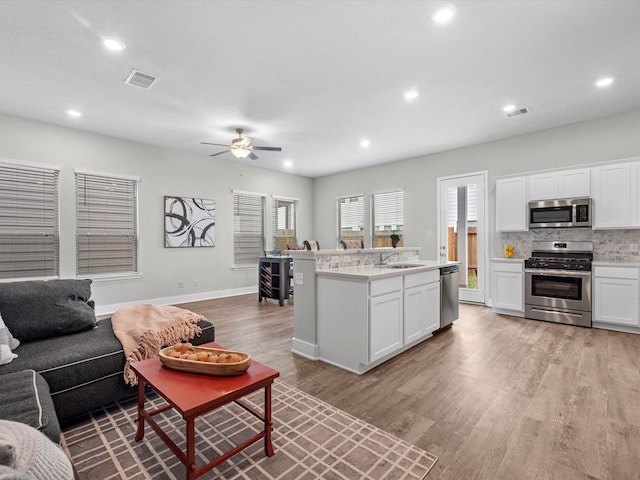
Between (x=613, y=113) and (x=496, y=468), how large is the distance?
509 centimetres

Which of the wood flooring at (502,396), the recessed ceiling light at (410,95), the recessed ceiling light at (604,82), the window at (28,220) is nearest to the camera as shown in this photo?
the wood flooring at (502,396)

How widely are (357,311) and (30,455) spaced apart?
2226 mm

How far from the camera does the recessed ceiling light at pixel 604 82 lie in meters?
3.42

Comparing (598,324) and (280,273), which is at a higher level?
(280,273)

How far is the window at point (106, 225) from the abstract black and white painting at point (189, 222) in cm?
54

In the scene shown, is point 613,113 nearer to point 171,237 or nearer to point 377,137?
point 377,137

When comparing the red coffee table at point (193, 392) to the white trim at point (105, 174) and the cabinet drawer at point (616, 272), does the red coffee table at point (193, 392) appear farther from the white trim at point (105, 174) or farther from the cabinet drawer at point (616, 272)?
the cabinet drawer at point (616, 272)

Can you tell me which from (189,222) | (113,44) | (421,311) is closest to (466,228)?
(421,311)

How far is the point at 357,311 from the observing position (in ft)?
9.22

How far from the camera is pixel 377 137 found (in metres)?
5.25

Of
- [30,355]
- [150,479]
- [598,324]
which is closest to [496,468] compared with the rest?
[150,479]

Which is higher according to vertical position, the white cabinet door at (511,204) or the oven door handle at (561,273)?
the white cabinet door at (511,204)

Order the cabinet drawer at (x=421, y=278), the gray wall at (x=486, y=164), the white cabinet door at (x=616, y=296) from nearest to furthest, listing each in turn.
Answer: the cabinet drawer at (x=421, y=278), the white cabinet door at (x=616, y=296), the gray wall at (x=486, y=164)

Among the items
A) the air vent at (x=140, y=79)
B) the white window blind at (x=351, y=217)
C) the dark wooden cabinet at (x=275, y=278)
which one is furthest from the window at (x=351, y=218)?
the air vent at (x=140, y=79)
